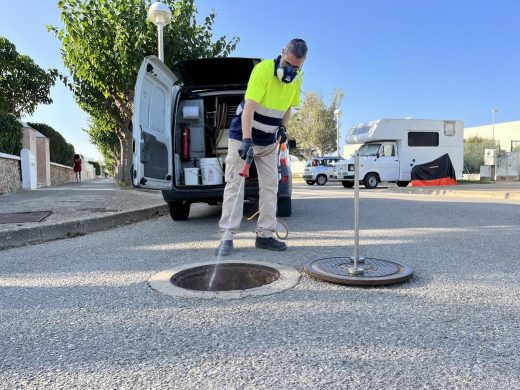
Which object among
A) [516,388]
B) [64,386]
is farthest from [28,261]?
[516,388]

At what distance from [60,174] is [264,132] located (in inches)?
894

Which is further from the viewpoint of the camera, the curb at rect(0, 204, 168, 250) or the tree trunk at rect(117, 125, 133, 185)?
the tree trunk at rect(117, 125, 133, 185)

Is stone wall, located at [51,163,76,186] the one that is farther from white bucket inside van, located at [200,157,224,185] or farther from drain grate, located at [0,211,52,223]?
white bucket inside van, located at [200,157,224,185]

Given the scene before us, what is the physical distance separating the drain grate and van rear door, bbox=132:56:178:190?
70.0 inches

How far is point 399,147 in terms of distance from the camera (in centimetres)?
1836

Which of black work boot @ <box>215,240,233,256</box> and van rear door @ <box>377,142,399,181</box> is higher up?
van rear door @ <box>377,142,399,181</box>

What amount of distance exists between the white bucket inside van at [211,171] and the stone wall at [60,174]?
57.1ft

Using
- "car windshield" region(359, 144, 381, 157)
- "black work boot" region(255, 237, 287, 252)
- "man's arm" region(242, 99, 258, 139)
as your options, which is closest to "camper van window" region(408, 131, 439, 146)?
"car windshield" region(359, 144, 381, 157)

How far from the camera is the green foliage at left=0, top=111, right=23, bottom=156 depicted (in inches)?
506

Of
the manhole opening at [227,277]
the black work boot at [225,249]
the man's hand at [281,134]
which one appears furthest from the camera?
Result: the man's hand at [281,134]

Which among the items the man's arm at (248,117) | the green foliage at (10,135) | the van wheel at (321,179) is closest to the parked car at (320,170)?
the van wheel at (321,179)

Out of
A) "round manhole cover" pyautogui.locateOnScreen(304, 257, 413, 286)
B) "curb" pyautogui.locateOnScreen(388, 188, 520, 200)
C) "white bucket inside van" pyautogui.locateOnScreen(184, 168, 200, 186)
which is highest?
"white bucket inside van" pyautogui.locateOnScreen(184, 168, 200, 186)

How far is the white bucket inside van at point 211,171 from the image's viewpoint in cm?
635

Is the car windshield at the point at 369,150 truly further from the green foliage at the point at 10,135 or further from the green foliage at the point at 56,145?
the green foliage at the point at 56,145
